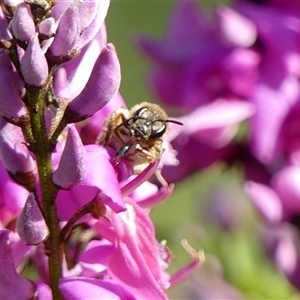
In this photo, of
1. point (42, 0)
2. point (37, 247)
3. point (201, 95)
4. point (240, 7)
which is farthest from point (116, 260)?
point (240, 7)

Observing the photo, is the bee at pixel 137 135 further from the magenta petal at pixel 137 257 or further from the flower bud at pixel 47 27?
the flower bud at pixel 47 27

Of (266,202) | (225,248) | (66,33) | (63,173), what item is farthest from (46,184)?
(225,248)

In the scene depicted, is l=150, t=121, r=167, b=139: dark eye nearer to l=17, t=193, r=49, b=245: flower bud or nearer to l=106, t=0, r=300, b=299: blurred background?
l=17, t=193, r=49, b=245: flower bud

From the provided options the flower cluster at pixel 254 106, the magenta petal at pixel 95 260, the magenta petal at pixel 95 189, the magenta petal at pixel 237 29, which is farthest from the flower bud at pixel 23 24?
the magenta petal at pixel 237 29

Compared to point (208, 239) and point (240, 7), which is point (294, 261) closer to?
point (208, 239)

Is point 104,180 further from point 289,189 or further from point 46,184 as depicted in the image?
point 289,189

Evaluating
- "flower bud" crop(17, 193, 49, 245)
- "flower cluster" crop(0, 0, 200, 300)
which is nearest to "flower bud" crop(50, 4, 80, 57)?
"flower cluster" crop(0, 0, 200, 300)
